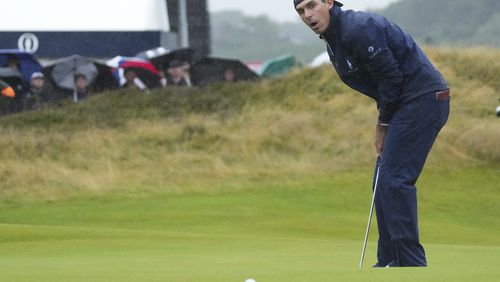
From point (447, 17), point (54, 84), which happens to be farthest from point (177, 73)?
point (447, 17)

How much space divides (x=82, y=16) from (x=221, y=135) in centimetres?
1223

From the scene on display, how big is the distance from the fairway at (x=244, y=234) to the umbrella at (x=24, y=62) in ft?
30.3

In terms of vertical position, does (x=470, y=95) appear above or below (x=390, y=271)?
above

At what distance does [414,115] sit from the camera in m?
8.03

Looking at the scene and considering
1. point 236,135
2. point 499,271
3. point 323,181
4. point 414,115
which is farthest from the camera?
point 236,135

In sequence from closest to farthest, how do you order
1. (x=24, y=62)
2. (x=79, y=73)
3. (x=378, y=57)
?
(x=378, y=57) < (x=24, y=62) < (x=79, y=73)

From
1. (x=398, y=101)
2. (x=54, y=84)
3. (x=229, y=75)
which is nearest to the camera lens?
(x=398, y=101)

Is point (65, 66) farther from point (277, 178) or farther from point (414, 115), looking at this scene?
point (414, 115)

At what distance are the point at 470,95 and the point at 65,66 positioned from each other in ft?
31.8

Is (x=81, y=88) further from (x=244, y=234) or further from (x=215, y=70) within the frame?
(x=244, y=234)

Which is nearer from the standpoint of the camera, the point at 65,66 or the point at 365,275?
the point at 365,275

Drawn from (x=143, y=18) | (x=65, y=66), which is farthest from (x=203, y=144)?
(x=143, y=18)

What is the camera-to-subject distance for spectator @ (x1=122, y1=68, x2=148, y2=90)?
1245 inches

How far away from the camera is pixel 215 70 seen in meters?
33.2
